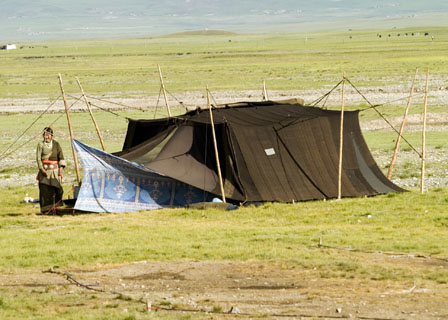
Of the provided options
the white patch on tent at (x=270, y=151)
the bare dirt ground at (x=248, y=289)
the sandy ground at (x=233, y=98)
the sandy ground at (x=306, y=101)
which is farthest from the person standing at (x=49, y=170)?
the sandy ground at (x=233, y=98)

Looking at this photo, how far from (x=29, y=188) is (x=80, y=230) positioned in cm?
688

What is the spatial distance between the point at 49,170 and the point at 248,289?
8.21m

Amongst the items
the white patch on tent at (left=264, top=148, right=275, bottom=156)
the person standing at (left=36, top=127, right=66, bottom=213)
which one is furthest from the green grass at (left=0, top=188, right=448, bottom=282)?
the white patch on tent at (left=264, top=148, right=275, bottom=156)

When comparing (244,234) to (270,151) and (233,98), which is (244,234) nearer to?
(270,151)

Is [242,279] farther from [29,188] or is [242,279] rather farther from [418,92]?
[418,92]

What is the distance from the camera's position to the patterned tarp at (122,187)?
19281 millimetres

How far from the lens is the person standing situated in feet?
62.0

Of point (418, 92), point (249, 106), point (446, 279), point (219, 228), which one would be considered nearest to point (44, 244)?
point (219, 228)

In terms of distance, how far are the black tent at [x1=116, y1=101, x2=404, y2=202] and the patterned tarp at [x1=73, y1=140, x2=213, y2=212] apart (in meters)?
0.31

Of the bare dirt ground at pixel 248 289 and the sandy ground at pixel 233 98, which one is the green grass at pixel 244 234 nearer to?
the bare dirt ground at pixel 248 289

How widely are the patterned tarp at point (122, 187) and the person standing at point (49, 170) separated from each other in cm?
47

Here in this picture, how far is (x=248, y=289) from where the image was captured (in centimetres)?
1201

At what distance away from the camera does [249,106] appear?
74.1 feet

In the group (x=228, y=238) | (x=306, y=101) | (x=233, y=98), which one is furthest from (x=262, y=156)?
(x=233, y=98)
